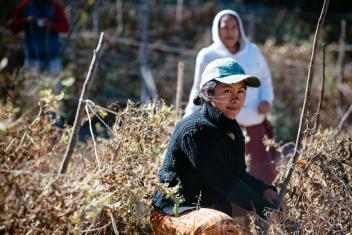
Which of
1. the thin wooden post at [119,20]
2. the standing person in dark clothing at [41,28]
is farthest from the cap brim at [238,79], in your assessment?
the thin wooden post at [119,20]

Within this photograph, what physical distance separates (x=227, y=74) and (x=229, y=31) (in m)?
1.56

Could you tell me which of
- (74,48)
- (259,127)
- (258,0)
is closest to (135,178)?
(259,127)

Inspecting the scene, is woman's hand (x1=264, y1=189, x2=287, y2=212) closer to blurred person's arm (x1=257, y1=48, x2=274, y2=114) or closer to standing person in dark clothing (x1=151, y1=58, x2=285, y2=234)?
standing person in dark clothing (x1=151, y1=58, x2=285, y2=234)

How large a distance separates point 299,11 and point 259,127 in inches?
408

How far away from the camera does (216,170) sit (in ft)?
10.0

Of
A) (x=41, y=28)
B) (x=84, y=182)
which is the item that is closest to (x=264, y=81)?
(x=84, y=182)

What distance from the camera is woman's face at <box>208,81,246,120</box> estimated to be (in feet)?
10.5

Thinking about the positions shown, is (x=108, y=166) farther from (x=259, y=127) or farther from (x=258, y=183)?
(x=259, y=127)

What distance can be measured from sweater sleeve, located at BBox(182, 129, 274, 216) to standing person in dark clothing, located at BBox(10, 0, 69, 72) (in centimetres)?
432

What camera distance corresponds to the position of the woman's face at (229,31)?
471 centimetres

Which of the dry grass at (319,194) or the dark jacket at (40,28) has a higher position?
the dark jacket at (40,28)

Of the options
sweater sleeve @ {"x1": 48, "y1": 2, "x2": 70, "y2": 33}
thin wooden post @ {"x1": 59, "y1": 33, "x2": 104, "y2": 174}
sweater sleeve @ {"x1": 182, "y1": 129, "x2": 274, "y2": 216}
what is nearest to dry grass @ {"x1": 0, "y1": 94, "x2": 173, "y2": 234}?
thin wooden post @ {"x1": 59, "y1": 33, "x2": 104, "y2": 174}

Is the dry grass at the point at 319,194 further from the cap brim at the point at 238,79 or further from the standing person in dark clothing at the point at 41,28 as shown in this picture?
the standing person in dark clothing at the point at 41,28

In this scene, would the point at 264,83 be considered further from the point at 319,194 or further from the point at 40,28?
the point at 40,28
